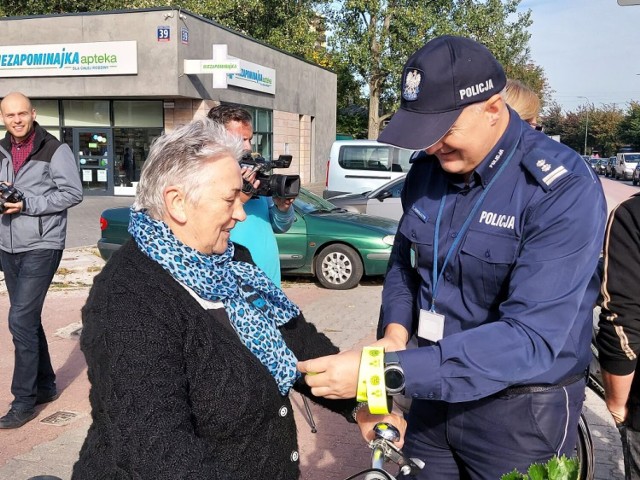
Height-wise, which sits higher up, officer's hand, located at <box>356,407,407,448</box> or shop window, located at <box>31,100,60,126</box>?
shop window, located at <box>31,100,60,126</box>

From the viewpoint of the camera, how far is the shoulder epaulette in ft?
6.52

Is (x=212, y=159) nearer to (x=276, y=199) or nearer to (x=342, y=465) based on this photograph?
(x=276, y=199)

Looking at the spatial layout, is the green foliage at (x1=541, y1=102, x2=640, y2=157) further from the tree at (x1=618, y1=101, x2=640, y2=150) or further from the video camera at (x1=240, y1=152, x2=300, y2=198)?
the video camera at (x1=240, y1=152, x2=300, y2=198)

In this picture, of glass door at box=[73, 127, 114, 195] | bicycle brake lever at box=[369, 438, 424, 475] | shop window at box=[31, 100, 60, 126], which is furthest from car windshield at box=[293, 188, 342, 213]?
shop window at box=[31, 100, 60, 126]

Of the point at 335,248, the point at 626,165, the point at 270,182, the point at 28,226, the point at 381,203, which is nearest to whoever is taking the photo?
the point at 270,182

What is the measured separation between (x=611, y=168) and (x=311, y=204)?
4637 cm

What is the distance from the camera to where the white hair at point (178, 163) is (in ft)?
6.40

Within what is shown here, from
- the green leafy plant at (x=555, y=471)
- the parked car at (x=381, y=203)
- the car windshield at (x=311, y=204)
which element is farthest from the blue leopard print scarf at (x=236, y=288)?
the parked car at (x=381, y=203)

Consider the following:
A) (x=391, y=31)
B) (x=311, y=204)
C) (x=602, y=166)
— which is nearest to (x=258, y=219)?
(x=311, y=204)

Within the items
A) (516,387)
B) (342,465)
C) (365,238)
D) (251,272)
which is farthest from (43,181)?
(365,238)

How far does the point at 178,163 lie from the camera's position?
1.96 metres

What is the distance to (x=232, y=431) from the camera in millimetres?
1902

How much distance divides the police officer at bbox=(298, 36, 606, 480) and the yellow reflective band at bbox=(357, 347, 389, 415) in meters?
0.03

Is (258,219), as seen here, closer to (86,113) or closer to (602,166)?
(86,113)
